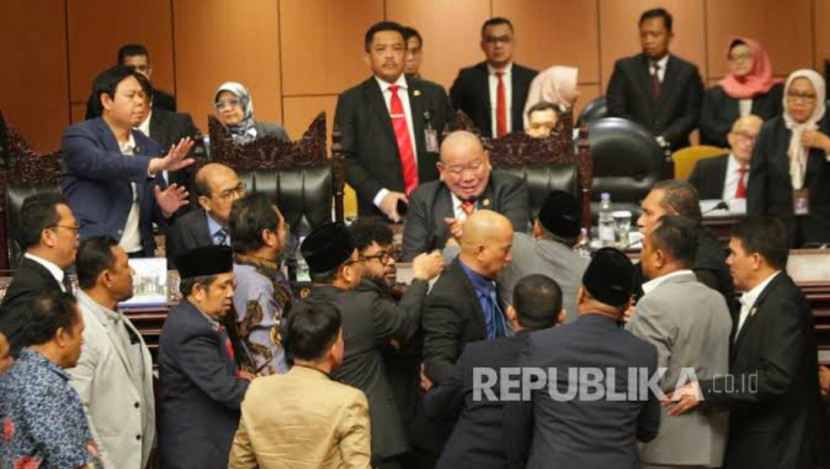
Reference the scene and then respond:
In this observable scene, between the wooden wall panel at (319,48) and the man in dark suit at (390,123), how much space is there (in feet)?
10.8

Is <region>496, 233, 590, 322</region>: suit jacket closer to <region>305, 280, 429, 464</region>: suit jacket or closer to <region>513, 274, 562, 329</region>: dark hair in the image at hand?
<region>305, 280, 429, 464</region>: suit jacket

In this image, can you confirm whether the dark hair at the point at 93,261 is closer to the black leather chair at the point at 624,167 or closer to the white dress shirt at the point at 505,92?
the black leather chair at the point at 624,167

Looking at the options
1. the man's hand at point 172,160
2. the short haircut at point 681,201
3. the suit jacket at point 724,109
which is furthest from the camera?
the suit jacket at point 724,109

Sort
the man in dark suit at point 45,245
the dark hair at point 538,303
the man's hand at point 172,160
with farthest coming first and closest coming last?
the man's hand at point 172,160 < the man in dark suit at point 45,245 < the dark hair at point 538,303

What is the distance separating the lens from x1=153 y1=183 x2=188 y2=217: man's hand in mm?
7027

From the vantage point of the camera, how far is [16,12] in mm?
11453

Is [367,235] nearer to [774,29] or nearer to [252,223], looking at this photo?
[252,223]

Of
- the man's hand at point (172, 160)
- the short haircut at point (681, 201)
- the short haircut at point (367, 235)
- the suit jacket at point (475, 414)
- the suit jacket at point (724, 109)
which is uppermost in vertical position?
the suit jacket at point (724, 109)

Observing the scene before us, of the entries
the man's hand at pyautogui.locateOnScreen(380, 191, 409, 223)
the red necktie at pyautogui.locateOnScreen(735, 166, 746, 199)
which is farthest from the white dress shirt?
the man's hand at pyautogui.locateOnScreen(380, 191, 409, 223)

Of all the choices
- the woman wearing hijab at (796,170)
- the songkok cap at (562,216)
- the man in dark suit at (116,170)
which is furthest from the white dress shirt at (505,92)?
the songkok cap at (562,216)

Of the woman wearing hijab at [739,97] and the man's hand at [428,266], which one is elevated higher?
the woman wearing hijab at [739,97]

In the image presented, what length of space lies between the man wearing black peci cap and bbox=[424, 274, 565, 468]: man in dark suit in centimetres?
9

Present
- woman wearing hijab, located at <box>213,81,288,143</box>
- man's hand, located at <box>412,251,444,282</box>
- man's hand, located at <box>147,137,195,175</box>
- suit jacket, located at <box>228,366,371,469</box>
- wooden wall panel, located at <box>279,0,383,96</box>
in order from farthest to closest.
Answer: wooden wall panel, located at <box>279,0,383,96</box>, woman wearing hijab, located at <box>213,81,288,143</box>, man's hand, located at <box>147,137,195,175</box>, man's hand, located at <box>412,251,444,282</box>, suit jacket, located at <box>228,366,371,469</box>

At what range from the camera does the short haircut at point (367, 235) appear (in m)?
5.74
